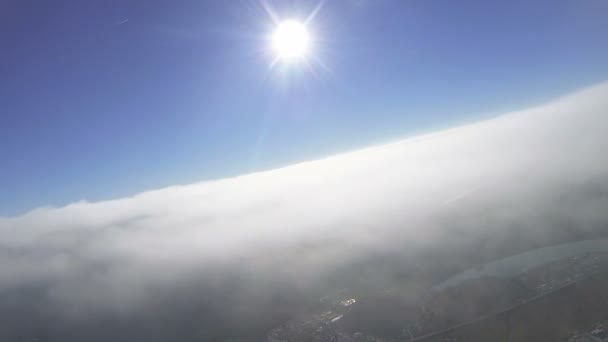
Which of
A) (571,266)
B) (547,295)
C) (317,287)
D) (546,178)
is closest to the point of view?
(547,295)

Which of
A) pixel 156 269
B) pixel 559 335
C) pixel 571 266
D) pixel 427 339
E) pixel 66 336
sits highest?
pixel 156 269

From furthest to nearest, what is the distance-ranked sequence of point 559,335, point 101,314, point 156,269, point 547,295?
point 156,269 → point 101,314 → point 547,295 → point 559,335

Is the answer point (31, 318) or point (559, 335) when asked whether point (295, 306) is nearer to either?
point (559, 335)

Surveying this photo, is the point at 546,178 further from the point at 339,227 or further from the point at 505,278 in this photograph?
the point at 505,278

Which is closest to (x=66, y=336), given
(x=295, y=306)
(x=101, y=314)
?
(x=101, y=314)

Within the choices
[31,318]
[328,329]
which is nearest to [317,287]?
[328,329]

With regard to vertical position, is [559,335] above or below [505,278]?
below

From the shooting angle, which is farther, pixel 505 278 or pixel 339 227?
pixel 339 227
